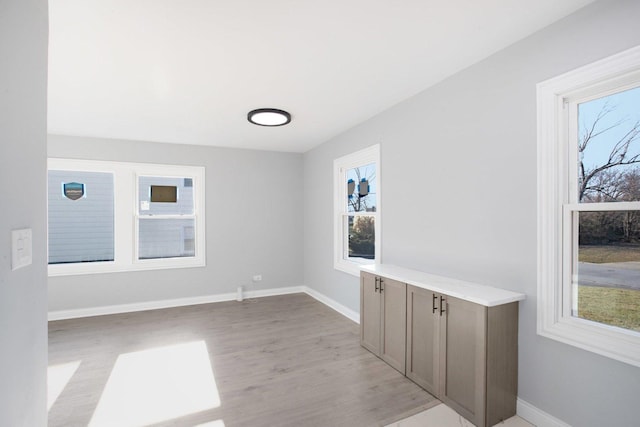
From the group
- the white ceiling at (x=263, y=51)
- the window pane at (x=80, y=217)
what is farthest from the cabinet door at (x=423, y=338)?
the window pane at (x=80, y=217)

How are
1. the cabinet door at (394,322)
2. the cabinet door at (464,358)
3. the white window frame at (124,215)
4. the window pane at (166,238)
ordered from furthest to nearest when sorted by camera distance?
1. the window pane at (166,238)
2. the white window frame at (124,215)
3. the cabinet door at (394,322)
4. the cabinet door at (464,358)

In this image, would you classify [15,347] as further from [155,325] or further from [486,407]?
[155,325]

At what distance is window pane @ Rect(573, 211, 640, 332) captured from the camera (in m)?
1.70

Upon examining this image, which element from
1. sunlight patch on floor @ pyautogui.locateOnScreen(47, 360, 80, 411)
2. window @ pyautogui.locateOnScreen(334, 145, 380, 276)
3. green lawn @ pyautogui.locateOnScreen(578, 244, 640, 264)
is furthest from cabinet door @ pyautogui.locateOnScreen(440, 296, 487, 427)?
sunlight patch on floor @ pyautogui.locateOnScreen(47, 360, 80, 411)

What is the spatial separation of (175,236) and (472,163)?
14.2ft

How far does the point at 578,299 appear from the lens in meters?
1.92

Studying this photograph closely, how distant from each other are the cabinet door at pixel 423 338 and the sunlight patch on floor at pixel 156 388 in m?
1.56

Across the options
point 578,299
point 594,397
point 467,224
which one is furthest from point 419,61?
point 594,397

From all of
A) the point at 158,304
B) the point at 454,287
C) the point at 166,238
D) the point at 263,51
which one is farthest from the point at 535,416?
the point at 166,238

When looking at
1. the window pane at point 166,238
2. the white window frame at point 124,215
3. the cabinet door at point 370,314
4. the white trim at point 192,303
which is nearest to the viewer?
the cabinet door at point 370,314

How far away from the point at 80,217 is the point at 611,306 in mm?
5687

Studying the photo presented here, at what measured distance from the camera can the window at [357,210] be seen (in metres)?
3.74

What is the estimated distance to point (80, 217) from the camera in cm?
440

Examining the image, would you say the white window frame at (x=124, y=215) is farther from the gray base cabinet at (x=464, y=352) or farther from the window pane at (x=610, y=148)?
the window pane at (x=610, y=148)
